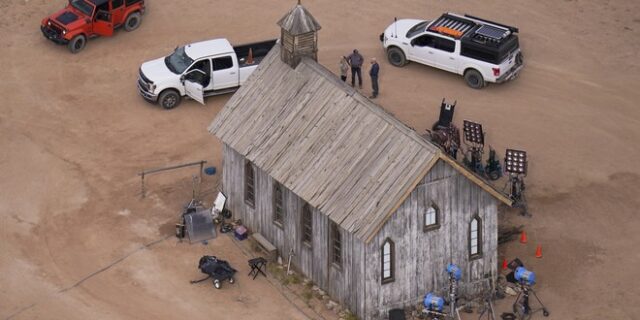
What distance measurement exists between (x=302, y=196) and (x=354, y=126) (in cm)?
255

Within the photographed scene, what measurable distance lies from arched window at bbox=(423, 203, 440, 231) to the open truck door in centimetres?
1428

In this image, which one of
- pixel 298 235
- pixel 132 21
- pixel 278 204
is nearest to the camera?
pixel 298 235

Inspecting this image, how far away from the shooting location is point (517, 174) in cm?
5031

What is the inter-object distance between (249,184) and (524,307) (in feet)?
31.8

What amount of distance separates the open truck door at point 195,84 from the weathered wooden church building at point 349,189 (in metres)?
7.20

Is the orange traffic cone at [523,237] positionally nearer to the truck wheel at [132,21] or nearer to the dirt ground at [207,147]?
the dirt ground at [207,147]

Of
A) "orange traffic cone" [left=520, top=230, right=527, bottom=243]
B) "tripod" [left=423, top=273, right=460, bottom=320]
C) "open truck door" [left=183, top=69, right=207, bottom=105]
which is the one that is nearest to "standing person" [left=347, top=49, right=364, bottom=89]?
"open truck door" [left=183, top=69, right=207, bottom=105]

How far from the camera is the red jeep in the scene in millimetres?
59594

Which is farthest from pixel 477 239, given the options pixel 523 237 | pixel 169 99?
pixel 169 99

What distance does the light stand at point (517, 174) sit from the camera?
50000 mm

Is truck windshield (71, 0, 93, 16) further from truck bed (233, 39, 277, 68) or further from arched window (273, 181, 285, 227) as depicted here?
arched window (273, 181, 285, 227)

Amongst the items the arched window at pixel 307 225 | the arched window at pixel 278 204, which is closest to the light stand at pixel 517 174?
the arched window at pixel 307 225

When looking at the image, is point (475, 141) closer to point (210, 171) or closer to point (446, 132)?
point (446, 132)

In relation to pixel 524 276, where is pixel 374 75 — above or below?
above
